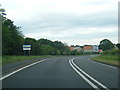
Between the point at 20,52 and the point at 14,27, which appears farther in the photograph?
the point at 14,27

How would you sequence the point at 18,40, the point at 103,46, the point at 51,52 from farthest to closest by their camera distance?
the point at 103,46 < the point at 51,52 < the point at 18,40

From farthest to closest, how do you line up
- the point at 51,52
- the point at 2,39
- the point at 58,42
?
the point at 58,42
the point at 51,52
the point at 2,39

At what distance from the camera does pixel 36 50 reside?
10644 centimetres

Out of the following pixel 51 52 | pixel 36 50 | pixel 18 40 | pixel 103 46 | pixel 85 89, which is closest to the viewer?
pixel 85 89

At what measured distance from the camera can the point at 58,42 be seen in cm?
18938

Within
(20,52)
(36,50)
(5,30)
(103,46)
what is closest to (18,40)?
(20,52)

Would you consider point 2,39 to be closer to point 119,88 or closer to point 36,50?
point 36,50

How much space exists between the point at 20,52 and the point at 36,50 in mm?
9434

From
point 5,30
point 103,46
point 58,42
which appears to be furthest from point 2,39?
point 58,42

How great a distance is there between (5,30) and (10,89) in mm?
62413

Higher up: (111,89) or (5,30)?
(5,30)

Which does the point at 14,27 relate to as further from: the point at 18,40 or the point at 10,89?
the point at 10,89

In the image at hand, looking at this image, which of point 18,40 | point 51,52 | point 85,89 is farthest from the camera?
point 51,52

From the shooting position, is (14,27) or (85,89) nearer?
(85,89)
